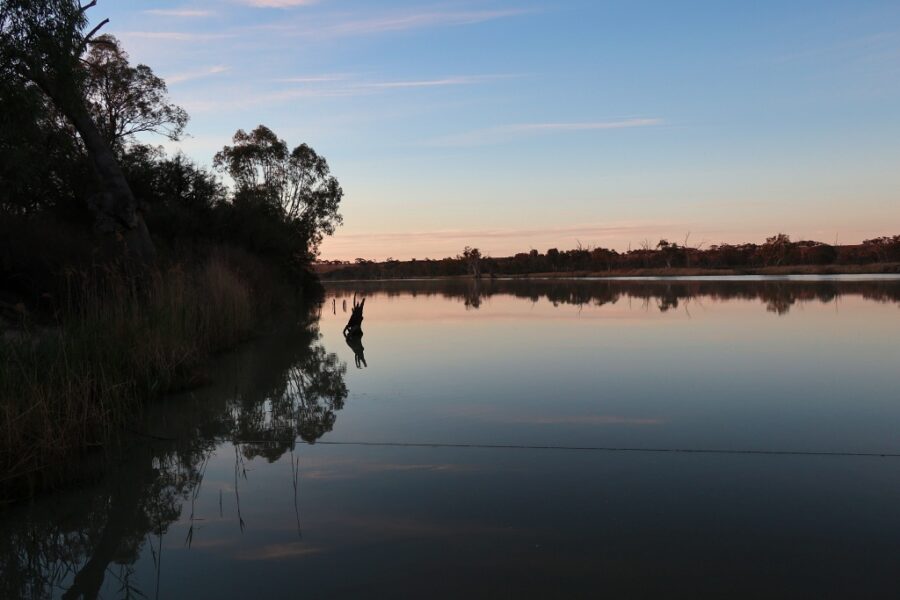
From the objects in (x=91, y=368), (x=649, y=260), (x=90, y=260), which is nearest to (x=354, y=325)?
(x=90, y=260)

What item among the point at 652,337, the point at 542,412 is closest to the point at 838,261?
the point at 652,337

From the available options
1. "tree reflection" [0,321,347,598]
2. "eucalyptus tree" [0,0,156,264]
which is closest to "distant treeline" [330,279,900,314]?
"tree reflection" [0,321,347,598]

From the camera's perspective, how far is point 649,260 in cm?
7144

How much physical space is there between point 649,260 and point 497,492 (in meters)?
71.2

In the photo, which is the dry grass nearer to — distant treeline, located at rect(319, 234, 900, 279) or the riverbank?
the riverbank

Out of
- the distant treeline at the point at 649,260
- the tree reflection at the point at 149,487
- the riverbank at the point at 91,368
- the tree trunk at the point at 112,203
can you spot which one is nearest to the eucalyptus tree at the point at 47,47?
the tree trunk at the point at 112,203

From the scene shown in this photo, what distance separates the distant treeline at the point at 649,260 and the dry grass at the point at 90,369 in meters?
57.0

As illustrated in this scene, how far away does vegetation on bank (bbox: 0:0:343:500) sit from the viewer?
460cm

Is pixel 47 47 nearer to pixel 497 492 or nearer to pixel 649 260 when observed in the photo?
pixel 497 492

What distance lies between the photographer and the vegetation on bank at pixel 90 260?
4.60 meters

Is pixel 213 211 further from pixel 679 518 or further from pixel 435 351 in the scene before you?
pixel 679 518

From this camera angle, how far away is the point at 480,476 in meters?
4.18

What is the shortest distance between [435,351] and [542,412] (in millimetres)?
4669

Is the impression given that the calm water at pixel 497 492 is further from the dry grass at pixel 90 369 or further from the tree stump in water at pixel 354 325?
the tree stump in water at pixel 354 325
